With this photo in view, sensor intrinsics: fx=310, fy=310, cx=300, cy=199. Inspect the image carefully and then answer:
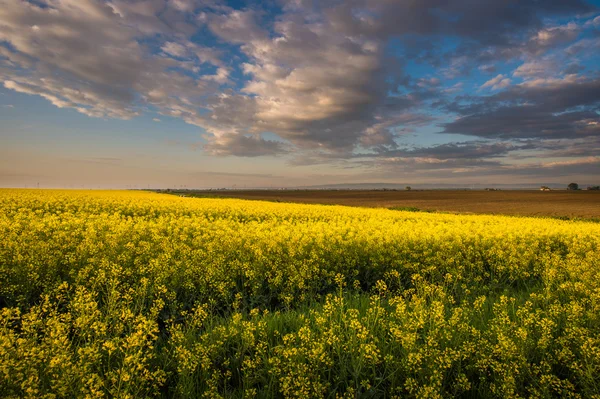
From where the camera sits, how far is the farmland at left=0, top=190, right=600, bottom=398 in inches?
138

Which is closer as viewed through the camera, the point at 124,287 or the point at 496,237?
the point at 124,287

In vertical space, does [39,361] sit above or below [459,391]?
above

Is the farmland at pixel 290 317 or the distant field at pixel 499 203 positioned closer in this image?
the farmland at pixel 290 317

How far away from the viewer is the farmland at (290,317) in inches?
138

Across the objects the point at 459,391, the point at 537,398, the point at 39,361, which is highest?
the point at 39,361

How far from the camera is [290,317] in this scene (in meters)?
5.32

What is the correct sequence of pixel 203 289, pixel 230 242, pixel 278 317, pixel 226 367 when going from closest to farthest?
pixel 226 367, pixel 278 317, pixel 203 289, pixel 230 242

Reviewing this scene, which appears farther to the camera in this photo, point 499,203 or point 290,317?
point 499,203

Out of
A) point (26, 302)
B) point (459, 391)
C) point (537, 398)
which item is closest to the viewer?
point (537, 398)

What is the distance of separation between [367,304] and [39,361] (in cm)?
518

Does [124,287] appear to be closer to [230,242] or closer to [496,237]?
[230,242]

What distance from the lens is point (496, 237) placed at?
1215 centimetres

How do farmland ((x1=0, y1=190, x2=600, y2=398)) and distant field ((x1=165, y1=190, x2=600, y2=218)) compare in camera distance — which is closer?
farmland ((x1=0, y1=190, x2=600, y2=398))

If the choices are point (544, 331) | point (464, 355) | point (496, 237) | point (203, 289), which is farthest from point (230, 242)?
point (496, 237)
